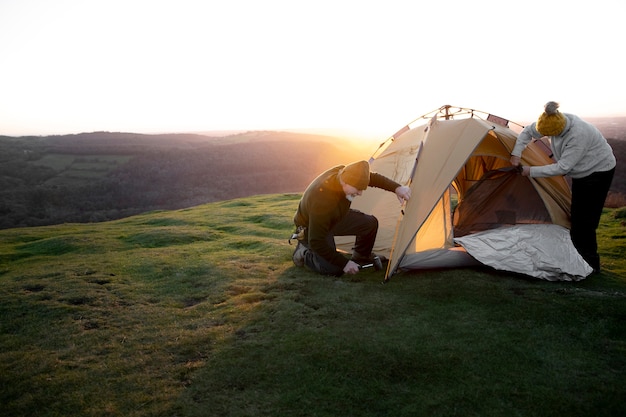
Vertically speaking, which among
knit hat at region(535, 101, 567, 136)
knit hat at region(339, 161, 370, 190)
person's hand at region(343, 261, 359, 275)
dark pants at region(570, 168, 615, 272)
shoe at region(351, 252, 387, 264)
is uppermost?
knit hat at region(535, 101, 567, 136)

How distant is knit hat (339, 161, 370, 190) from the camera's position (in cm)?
605

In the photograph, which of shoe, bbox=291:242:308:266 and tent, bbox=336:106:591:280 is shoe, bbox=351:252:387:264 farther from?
shoe, bbox=291:242:308:266

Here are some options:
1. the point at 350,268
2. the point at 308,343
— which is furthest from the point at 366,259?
the point at 308,343

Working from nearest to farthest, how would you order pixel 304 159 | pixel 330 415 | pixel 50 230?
pixel 330 415 → pixel 50 230 → pixel 304 159

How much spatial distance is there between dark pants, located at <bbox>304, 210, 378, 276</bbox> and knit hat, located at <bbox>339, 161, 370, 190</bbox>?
1.15 meters

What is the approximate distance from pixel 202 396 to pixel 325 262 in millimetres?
3418

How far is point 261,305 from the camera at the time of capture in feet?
19.5

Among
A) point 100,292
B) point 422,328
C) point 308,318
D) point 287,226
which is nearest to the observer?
point 422,328

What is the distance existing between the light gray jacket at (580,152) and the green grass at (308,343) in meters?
1.75

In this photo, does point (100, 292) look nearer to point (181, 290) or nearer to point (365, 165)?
point (181, 290)

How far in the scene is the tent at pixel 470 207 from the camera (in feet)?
21.4

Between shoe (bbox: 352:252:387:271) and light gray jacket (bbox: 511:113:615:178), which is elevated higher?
light gray jacket (bbox: 511:113:615:178)

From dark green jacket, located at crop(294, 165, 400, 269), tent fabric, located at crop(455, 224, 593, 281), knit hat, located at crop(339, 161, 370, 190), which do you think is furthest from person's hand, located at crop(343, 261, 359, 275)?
tent fabric, located at crop(455, 224, 593, 281)

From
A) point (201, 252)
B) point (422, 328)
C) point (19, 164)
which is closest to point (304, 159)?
point (19, 164)
